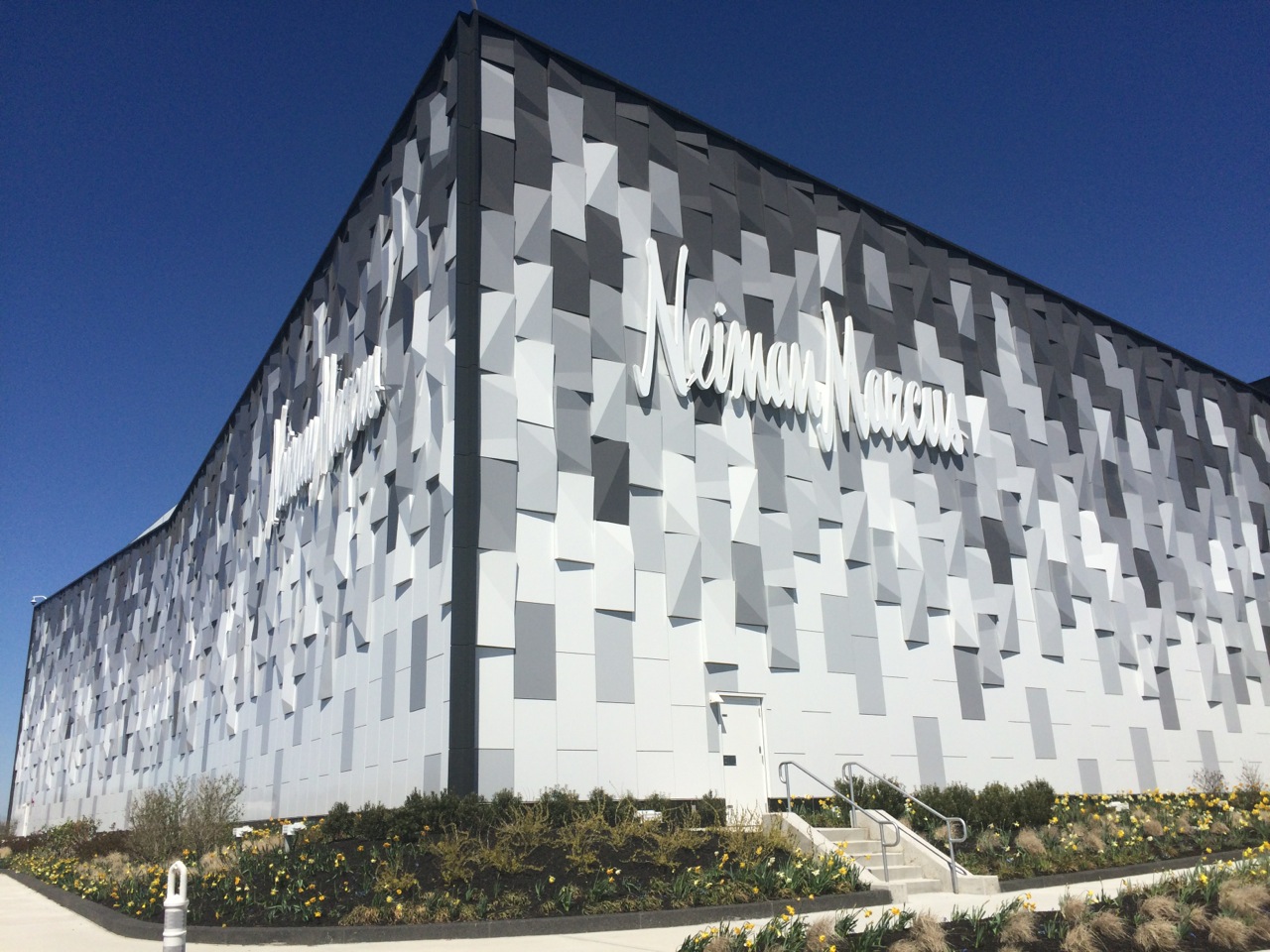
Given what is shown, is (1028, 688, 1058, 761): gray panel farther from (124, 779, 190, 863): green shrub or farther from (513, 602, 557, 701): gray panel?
(124, 779, 190, 863): green shrub

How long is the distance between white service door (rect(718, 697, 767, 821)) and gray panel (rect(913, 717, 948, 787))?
5219 millimetres

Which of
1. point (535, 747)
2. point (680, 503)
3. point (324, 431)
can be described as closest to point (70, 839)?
point (324, 431)

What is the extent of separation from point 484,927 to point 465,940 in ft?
1.01

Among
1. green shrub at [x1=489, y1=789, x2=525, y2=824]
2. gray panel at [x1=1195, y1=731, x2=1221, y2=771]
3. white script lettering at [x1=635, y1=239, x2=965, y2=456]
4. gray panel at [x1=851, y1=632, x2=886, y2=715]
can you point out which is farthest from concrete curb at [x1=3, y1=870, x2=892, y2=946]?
gray panel at [x1=1195, y1=731, x2=1221, y2=771]

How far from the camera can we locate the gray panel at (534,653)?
63.0ft

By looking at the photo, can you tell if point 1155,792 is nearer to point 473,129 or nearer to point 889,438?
point 889,438

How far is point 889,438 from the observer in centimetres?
2752

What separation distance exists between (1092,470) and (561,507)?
68.3 feet

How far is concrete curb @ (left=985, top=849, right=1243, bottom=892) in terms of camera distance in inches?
645

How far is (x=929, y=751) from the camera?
25.2m

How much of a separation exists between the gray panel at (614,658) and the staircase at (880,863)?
4.55 meters

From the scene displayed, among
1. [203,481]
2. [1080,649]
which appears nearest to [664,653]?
[1080,649]

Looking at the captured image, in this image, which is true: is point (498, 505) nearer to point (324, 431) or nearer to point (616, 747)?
point (616, 747)

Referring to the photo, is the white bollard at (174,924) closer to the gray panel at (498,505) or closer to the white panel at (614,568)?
the gray panel at (498,505)
